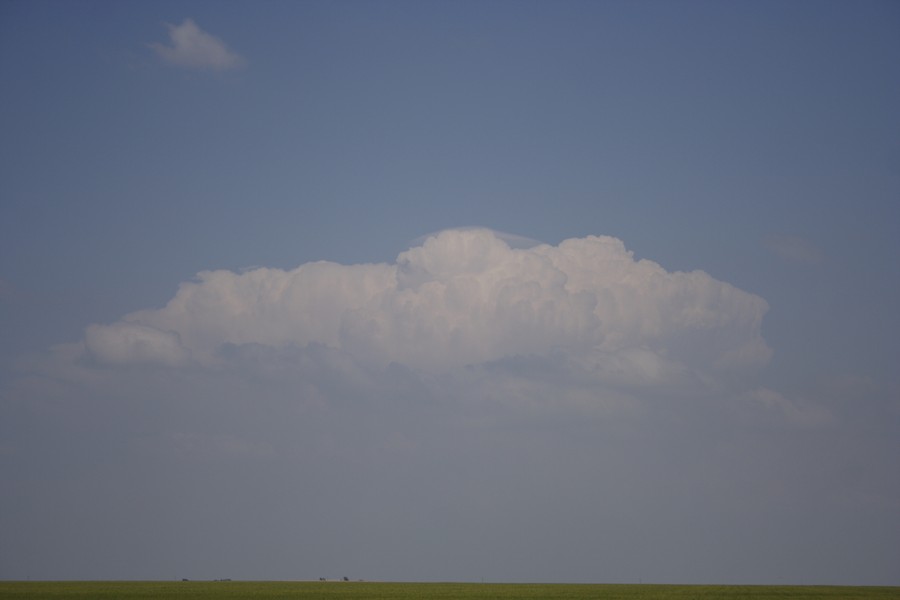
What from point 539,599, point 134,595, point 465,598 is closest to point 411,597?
point 465,598

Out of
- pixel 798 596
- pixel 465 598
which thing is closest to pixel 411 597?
pixel 465 598

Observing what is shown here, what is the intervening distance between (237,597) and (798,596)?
7239 cm

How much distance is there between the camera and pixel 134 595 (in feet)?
406

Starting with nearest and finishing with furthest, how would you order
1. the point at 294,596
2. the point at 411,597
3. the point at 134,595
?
the point at 411,597 → the point at 134,595 → the point at 294,596

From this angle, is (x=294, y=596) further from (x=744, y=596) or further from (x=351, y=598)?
(x=744, y=596)

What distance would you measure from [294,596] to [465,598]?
27860mm

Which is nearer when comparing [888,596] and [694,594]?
[888,596]

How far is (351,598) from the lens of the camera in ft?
389

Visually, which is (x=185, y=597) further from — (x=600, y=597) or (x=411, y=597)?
(x=600, y=597)

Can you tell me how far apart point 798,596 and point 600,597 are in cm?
2820

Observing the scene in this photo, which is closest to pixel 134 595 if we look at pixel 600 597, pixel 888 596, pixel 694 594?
pixel 600 597

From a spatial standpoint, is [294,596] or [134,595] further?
[294,596]

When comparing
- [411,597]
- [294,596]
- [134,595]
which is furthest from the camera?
[294,596]

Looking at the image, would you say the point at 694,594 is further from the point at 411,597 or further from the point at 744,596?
the point at 411,597
